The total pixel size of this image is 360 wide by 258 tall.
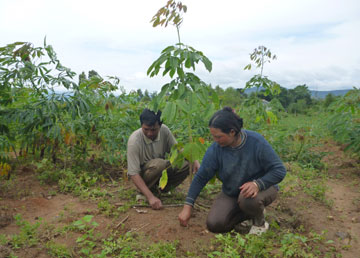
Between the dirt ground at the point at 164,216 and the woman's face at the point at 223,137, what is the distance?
0.79 m

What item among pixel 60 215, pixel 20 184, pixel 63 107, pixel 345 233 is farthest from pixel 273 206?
pixel 20 184

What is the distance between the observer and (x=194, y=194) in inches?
97.7

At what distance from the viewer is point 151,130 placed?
2953 millimetres

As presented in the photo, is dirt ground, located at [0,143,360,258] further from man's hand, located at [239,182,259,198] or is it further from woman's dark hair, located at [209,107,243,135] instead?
woman's dark hair, located at [209,107,243,135]

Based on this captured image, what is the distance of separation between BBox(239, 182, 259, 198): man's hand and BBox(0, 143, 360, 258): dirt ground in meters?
0.50

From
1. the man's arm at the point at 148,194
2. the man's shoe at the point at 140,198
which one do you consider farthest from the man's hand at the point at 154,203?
the man's shoe at the point at 140,198

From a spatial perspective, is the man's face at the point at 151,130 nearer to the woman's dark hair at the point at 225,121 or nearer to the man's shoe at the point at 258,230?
the woman's dark hair at the point at 225,121

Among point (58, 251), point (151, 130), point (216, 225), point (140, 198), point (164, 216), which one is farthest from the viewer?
point (140, 198)

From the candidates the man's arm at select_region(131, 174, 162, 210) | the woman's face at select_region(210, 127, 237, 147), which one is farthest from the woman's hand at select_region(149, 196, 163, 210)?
the woman's face at select_region(210, 127, 237, 147)

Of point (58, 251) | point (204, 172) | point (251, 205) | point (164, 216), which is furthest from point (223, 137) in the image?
point (58, 251)

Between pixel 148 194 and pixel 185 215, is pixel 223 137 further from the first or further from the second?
pixel 148 194

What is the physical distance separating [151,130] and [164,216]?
80 cm

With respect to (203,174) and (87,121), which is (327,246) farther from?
(87,121)

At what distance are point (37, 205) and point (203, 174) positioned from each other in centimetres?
176
